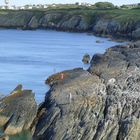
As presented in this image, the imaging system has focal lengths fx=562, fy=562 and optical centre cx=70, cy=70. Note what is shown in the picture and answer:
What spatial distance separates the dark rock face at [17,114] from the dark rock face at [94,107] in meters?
0.78

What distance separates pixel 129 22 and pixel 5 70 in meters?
80.1

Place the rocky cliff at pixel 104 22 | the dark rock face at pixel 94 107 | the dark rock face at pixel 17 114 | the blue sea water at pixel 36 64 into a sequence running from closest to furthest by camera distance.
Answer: the dark rock face at pixel 94 107 < the dark rock face at pixel 17 114 < the blue sea water at pixel 36 64 < the rocky cliff at pixel 104 22

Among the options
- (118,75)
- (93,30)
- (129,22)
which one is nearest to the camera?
(118,75)

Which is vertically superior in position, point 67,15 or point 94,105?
point 94,105

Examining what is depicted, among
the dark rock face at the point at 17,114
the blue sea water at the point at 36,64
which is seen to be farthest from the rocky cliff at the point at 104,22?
the dark rock face at the point at 17,114

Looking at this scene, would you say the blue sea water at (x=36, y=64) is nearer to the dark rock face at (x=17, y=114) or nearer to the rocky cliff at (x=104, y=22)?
the dark rock face at (x=17, y=114)

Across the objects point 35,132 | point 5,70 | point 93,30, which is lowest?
point 93,30

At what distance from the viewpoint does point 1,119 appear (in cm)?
3988

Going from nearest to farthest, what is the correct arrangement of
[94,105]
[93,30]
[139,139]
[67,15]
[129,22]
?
1. [139,139]
2. [94,105]
3. [129,22]
4. [93,30]
5. [67,15]

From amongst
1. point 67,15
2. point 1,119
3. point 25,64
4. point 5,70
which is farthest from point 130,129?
point 67,15

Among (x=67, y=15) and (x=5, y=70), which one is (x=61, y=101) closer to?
(x=5, y=70)

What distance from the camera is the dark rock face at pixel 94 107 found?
35.7 m

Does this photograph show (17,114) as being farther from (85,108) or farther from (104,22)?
(104,22)

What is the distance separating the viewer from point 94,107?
37625 millimetres
